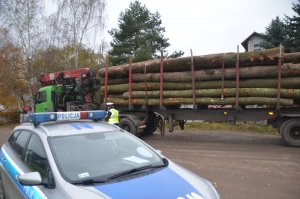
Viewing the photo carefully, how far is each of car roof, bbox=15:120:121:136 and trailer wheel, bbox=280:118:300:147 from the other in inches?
334

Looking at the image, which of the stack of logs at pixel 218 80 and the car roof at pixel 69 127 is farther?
the stack of logs at pixel 218 80

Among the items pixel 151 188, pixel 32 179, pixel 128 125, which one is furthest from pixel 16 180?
pixel 128 125

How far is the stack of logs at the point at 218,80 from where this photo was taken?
11945 millimetres

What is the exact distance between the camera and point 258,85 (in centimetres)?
1241

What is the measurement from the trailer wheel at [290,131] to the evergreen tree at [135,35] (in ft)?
72.4

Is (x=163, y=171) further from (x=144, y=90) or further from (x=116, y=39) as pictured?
(x=116, y=39)

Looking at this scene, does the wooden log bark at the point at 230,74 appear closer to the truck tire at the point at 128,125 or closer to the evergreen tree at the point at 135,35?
the truck tire at the point at 128,125

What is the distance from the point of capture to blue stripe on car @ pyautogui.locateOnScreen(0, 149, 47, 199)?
12.5 ft

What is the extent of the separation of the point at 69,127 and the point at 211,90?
29.4 ft

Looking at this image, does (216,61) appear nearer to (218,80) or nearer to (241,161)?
(218,80)

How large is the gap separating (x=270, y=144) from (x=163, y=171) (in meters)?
9.58

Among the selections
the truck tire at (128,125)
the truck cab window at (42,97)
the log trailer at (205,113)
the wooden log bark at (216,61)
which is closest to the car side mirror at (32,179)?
the log trailer at (205,113)

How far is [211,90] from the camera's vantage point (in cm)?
1305

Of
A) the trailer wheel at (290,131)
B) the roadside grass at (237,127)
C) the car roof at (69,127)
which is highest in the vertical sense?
the car roof at (69,127)
